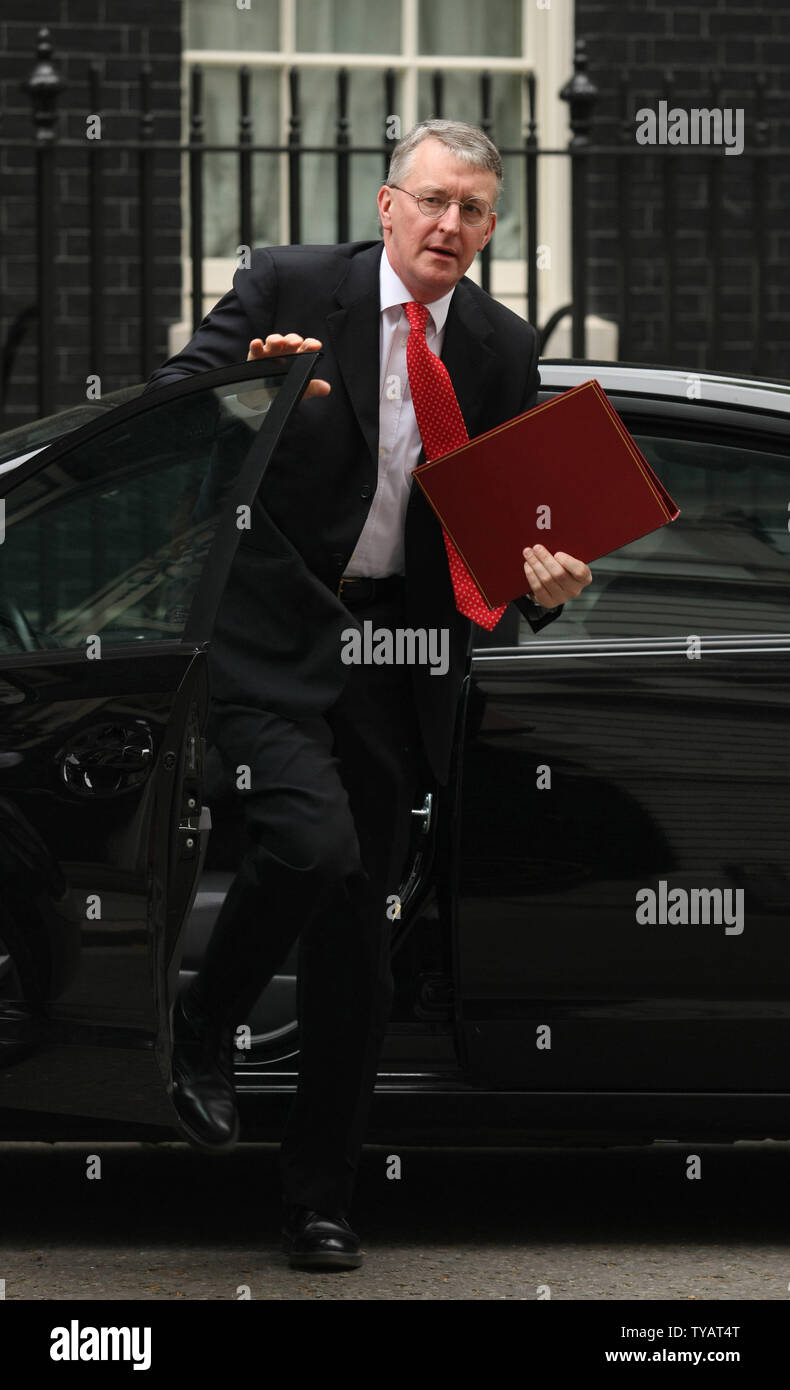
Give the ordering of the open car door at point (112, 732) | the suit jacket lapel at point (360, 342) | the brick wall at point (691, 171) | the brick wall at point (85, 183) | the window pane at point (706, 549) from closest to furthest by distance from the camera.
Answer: the open car door at point (112, 732) → the suit jacket lapel at point (360, 342) → the window pane at point (706, 549) → the brick wall at point (85, 183) → the brick wall at point (691, 171)

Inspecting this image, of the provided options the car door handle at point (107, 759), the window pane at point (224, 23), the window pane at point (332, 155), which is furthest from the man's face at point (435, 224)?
the window pane at point (224, 23)

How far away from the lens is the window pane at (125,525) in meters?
3.37

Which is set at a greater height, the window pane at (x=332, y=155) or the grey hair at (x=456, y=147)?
the window pane at (x=332, y=155)

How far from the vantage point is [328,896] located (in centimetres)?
355

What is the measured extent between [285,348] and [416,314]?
0.34 m

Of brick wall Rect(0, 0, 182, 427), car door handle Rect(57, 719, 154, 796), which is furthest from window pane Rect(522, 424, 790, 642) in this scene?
brick wall Rect(0, 0, 182, 427)

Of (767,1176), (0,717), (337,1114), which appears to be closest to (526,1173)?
(767,1176)

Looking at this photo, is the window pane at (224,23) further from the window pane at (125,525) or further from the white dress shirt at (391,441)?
the window pane at (125,525)

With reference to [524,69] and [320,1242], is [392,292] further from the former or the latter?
[524,69]

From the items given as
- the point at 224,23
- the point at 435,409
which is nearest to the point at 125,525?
the point at 435,409

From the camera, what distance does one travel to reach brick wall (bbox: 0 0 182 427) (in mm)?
8633

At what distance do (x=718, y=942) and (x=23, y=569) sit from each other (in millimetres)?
1365

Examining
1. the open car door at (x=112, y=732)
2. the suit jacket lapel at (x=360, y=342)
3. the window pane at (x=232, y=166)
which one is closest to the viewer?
the open car door at (x=112, y=732)
